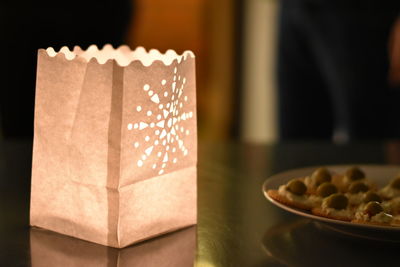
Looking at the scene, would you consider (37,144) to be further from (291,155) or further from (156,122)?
(291,155)

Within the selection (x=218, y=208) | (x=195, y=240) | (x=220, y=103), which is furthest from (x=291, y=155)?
(x=220, y=103)

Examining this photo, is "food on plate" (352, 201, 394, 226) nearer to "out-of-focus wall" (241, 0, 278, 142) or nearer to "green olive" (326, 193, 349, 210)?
"green olive" (326, 193, 349, 210)

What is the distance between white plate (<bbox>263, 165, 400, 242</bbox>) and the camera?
759 mm

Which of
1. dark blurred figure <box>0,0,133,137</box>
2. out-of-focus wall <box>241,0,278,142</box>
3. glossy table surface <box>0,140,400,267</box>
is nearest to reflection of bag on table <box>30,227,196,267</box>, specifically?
glossy table surface <box>0,140,400,267</box>

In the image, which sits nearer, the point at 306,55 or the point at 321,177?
the point at 321,177

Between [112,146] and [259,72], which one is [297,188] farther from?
[259,72]

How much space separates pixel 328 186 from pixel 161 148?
232 mm

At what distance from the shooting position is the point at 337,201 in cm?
83

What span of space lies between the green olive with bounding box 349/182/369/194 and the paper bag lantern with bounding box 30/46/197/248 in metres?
0.22

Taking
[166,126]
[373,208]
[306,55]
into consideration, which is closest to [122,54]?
[166,126]

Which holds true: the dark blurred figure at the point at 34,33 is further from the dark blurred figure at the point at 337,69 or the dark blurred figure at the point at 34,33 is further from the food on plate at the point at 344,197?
the food on plate at the point at 344,197

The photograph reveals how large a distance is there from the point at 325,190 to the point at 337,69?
47.1 inches

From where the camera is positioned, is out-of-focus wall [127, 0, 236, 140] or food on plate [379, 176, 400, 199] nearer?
food on plate [379, 176, 400, 199]

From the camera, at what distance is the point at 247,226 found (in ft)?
2.97
